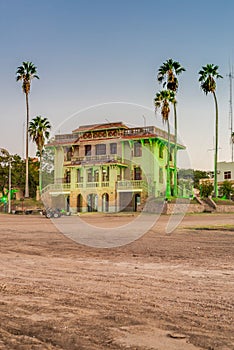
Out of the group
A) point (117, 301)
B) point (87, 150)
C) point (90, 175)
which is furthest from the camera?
point (90, 175)

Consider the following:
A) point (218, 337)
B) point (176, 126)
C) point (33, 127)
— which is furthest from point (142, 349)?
point (33, 127)

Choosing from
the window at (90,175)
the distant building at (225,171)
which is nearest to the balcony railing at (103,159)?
the window at (90,175)

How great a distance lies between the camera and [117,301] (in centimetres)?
700

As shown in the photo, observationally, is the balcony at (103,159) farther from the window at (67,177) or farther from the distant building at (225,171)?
the distant building at (225,171)

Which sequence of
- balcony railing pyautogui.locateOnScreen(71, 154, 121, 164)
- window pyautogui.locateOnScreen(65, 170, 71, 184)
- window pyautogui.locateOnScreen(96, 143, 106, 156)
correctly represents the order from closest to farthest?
window pyautogui.locateOnScreen(65, 170, 71, 184) → balcony railing pyautogui.locateOnScreen(71, 154, 121, 164) → window pyautogui.locateOnScreen(96, 143, 106, 156)

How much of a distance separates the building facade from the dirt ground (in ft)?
95.1

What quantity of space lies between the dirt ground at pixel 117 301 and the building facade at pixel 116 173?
95.1ft

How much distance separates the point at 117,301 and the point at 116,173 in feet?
152

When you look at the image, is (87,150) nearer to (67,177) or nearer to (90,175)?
(67,177)

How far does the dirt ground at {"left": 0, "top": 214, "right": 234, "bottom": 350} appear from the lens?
16.7ft

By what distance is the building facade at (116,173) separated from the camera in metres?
44.2

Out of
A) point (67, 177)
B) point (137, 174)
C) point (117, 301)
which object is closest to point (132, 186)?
point (137, 174)

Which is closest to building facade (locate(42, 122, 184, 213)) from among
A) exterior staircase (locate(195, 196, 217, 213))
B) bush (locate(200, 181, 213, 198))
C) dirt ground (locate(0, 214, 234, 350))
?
exterior staircase (locate(195, 196, 217, 213))

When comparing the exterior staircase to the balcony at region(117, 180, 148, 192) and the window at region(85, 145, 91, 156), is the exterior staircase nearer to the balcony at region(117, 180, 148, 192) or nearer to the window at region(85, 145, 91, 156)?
A: the balcony at region(117, 180, 148, 192)
